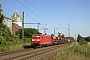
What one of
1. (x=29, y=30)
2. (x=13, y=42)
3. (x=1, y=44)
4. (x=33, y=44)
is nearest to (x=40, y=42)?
(x=33, y=44)

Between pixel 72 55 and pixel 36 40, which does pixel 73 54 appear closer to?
pixel 72 55

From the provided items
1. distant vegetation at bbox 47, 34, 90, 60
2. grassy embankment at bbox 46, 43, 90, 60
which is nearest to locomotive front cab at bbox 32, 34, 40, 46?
distant vegetation at bbox 47, 34, 90, 60

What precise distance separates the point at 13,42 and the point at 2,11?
7.30 m

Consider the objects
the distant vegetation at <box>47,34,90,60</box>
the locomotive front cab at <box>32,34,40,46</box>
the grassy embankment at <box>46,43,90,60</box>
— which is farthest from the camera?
the locomotive front cab at <box>32,34,40,46</box>

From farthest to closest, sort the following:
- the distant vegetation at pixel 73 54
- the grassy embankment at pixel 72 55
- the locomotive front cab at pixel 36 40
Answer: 1. the locomotive front cab at pixel 36 40
2. the distant vegetation at pixel 73 54
3. the grassy embankment at pixel 72 55

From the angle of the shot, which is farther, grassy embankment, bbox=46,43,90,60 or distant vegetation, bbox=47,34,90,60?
distant vegetation, bbox=47,34,90,60

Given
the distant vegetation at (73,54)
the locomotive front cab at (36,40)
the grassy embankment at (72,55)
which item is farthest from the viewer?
the locomotive front cab at (36,40)

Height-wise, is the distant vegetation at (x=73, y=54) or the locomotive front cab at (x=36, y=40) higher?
the locomotive front cab at (x=36, y=40)

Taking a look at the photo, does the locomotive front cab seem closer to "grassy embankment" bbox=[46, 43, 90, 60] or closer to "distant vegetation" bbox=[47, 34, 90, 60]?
"distant vegetation" bbox=[47, 34, 90, 60]

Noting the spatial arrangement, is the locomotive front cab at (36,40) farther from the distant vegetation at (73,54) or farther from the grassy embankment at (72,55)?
the grassy embankment at (72,55)

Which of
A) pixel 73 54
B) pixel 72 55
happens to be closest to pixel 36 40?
pixel 73 54

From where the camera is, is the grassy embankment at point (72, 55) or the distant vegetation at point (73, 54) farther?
the distant vegetation at point (73, 54)

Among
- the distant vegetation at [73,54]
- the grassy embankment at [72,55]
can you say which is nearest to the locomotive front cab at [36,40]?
the distant vegetation at [73,54]

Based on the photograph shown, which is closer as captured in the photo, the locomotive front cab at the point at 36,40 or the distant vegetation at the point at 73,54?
the distant vegetation at the point at 73,54
